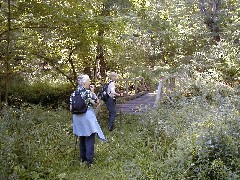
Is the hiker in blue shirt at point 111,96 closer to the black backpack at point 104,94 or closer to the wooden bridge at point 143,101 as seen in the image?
the black backpack at point 104,94

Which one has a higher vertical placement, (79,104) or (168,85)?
(79,104)

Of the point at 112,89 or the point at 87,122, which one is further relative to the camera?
the point at 112,89

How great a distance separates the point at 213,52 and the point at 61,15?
1160 cm

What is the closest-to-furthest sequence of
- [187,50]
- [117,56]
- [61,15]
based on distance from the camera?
[61,15] → [117,56] → [187,50]

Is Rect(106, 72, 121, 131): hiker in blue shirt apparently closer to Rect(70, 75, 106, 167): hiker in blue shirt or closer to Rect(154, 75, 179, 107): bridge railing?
Rect(70, 75, 106, 167): hiker in blue shirt

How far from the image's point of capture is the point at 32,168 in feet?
18.5

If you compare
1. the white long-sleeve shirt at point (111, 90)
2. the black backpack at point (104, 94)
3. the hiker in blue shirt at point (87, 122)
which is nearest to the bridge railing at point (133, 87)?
the black backpack at point (104, 94)

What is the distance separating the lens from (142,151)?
674 centimetres

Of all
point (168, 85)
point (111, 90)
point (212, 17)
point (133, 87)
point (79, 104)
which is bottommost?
point (133, 87)

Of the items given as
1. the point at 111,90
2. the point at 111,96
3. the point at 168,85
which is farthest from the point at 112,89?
the point at 168,85

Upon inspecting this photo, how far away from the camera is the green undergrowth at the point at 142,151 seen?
15.9 ft

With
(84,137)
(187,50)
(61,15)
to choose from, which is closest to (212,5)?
(187,50)

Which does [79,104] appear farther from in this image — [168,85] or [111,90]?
[168,85]

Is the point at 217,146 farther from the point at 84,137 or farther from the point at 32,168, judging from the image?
the point at 32,168
